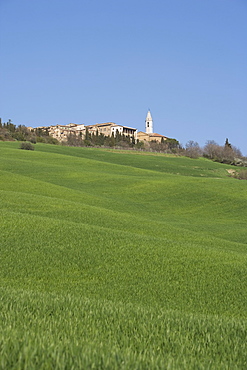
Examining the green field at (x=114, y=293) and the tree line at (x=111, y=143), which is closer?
the green field at (x=114, y=293)

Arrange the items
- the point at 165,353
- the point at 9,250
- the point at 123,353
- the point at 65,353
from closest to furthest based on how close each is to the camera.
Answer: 1. the point at 65,353
2. the point at 123,353
3. the point at 165,353
4. the point at 9,250

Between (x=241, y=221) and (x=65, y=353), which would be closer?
(x=65, y=353)

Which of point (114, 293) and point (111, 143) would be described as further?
point (111, 143)

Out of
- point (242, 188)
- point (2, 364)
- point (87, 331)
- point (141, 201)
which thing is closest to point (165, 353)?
point (87, 331)

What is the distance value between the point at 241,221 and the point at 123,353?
31058mm

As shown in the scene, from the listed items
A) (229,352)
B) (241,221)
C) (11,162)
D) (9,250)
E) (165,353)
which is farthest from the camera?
(11,162)

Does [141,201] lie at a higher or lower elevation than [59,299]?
lower

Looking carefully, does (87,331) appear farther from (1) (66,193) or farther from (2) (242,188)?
(2) (242,188)

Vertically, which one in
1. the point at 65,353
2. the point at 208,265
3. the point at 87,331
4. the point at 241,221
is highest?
the point at 65,353

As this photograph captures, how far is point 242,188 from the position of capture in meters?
45.2

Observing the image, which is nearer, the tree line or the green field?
the green field

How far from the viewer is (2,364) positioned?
2.68 meters

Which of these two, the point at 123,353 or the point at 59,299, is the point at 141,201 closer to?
the point at 59,299

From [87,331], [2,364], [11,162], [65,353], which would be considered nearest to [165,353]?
[87,331]
